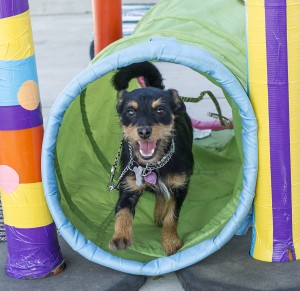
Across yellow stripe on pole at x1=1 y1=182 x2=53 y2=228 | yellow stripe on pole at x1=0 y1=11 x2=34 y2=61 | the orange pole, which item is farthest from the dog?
the orange pole

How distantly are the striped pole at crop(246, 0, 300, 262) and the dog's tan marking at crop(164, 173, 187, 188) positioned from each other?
2.17 feet

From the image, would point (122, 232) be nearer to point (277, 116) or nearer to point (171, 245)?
point (171, 245)

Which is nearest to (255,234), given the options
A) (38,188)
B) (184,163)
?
(184,163)

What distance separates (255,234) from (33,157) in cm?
145

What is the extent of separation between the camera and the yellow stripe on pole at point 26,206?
4.64m

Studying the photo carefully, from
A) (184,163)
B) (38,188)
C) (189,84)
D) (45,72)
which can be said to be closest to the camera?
(38,188)

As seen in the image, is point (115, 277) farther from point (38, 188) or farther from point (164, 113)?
point (164, 113)

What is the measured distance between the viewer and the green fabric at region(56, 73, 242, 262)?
16.9 ft

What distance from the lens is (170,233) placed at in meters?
5.00

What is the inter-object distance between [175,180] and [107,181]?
1220 mm

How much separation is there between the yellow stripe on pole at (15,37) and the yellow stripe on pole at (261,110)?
131 centimetres

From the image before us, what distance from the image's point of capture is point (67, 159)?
5945mm

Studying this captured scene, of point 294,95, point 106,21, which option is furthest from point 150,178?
point 106,21

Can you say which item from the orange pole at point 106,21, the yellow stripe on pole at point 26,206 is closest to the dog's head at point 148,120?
the yellow stripe on pole at point 26,206
